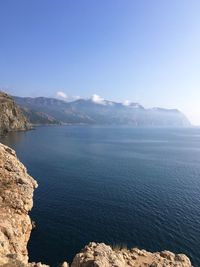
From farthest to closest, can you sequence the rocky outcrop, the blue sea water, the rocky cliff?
1. the blue sea water
2. the rocky outcrop
3. the rocky cliff

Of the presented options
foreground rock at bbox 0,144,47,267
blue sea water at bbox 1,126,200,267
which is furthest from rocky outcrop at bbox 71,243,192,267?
blue sea water at bbox 1,126,200,267

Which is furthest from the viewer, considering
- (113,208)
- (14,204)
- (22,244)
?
(113,208)

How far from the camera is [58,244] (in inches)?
2349

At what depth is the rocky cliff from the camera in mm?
29984

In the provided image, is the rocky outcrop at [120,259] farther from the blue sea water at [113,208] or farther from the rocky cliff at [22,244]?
the blue sea water at [113,208]

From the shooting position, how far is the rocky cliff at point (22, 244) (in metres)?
30.0

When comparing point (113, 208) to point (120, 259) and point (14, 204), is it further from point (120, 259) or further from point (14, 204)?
point (120, 259)

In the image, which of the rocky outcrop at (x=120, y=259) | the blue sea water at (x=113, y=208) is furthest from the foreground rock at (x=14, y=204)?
the blue sea water at (x=113, y=208)

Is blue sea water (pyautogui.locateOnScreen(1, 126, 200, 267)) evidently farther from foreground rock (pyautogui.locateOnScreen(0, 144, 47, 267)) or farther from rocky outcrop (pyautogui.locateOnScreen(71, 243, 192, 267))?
rocky outcrop (pyautogui.locateOnScreen(71, 243, 192, 267))

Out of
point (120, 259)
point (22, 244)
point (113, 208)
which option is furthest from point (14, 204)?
point (113, 208)

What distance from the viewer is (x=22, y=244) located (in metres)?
37.5

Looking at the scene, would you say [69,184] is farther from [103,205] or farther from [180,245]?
[180,245]

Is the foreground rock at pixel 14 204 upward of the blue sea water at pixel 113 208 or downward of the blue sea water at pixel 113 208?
upward

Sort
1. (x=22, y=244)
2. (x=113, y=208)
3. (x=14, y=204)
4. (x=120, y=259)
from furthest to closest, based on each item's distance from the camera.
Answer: (x=113, y=208) < (x=14, y=204) < (x=22, y=244) < (x=120, y=259)
